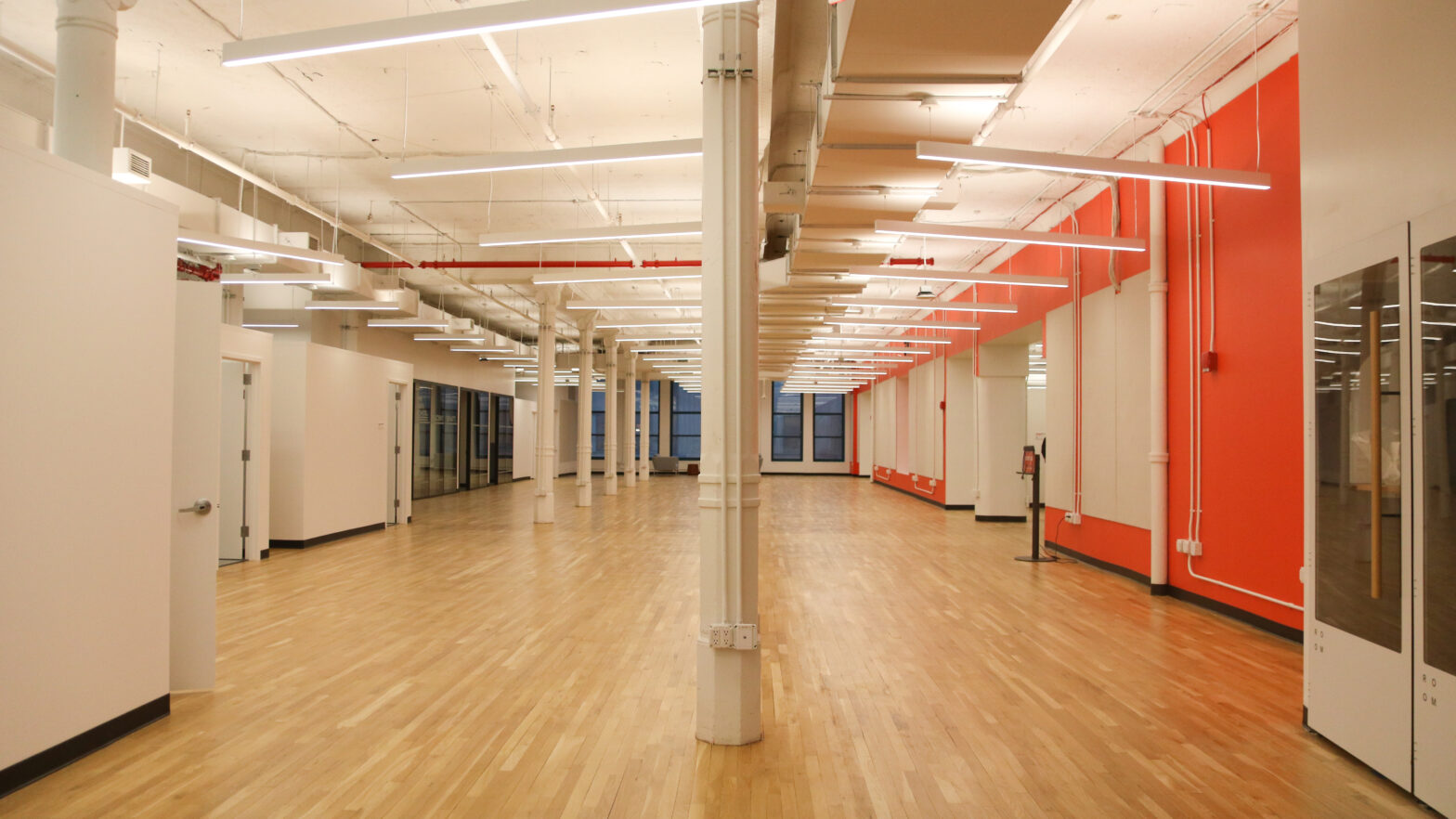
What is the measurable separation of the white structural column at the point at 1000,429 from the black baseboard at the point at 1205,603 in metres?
4.59

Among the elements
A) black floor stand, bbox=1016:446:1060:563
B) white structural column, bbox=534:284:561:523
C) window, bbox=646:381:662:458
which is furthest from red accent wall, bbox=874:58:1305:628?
window, bbox=646:381:662:458

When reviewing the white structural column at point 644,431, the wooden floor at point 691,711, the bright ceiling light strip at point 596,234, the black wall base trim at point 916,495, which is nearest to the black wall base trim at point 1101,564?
the wooden floor at point 691,711

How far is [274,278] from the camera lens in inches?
351

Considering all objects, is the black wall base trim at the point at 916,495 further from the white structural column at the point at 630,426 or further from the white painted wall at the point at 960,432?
the white structural column at the point at 630,426

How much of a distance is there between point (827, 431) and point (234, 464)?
25.0 m

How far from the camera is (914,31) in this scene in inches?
146

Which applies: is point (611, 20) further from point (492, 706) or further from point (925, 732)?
point (925, 732)

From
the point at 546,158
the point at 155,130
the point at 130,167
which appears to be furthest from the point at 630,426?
the point at 546,158

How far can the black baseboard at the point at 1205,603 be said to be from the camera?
602 centimetres

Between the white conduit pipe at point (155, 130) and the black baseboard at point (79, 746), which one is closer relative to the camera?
the black baseboard at point (79, 746)

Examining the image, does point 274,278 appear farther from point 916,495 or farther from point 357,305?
point 916,495

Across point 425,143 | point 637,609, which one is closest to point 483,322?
point 425,143

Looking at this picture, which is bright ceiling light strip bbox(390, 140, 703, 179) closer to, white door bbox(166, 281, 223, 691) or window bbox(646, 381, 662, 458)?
white door bbox(166, 281, 223, 691)

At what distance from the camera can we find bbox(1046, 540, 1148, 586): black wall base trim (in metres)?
8.35
